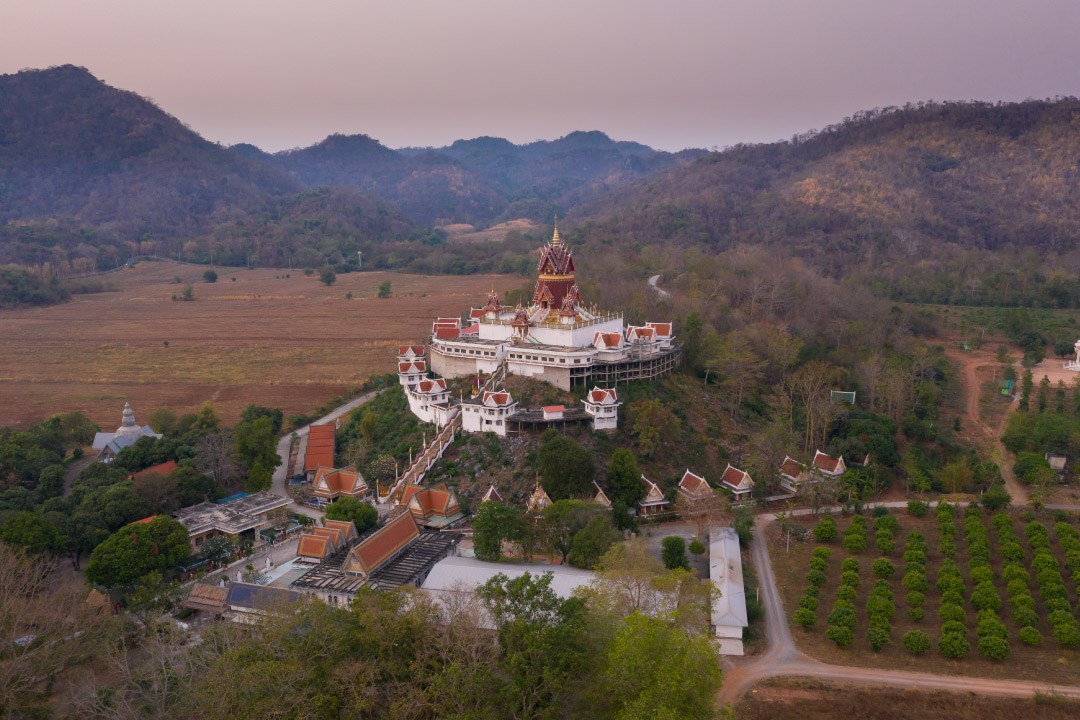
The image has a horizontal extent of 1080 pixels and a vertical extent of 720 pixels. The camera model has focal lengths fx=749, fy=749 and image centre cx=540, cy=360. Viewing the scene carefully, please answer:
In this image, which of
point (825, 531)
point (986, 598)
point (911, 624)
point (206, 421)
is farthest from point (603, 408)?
point (206, 421)

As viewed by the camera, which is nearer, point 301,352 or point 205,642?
point 205,642

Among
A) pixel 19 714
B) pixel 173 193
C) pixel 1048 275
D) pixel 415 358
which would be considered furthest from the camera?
pixel 173 193

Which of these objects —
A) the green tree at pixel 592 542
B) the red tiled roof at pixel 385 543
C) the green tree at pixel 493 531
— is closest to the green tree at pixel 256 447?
the red tiled roof at pixel 385 543

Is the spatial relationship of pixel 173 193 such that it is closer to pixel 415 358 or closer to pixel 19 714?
pixel 415 358

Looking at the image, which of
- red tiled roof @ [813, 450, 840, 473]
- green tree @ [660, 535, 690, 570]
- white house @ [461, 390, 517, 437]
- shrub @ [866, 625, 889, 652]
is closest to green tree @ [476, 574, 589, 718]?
green tree @ [660, 535, 690, 570]

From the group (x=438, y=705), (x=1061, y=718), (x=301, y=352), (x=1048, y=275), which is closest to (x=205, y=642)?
(x=438, y=705)

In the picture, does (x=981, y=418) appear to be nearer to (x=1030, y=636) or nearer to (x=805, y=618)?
(x=1030, y=636)

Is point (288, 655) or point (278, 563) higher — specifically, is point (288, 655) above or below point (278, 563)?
above

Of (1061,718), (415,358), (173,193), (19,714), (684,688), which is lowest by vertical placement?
(1061,718)
